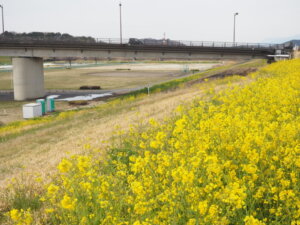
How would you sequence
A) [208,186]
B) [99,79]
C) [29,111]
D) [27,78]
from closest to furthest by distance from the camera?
[208,186]
[29,111]
[27,78]
[99,79]

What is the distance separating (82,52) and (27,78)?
865 centimetres

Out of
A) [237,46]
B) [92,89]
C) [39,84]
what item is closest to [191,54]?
[237,46]

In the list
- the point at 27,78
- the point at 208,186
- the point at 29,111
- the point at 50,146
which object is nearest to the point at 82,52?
the point at 27,78

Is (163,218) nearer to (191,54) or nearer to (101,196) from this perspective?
(101,196)

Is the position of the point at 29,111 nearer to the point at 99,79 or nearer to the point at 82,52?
the point at 82,52

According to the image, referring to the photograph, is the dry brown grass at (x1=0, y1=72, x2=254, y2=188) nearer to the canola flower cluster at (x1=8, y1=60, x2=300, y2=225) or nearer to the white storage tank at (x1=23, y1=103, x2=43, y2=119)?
the canola flower cluster at (x1=8, y1=60, x2=300, y2=225)

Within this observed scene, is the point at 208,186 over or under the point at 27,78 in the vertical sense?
over

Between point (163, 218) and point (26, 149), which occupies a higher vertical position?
point (163, 218)

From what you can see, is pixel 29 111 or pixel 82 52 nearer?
pixel 29 111

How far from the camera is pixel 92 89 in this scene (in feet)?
182

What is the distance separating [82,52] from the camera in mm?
50000

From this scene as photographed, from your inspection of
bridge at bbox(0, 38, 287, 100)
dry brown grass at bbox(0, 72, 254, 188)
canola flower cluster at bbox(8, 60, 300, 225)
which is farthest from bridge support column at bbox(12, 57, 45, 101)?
canola flower cluster at bbox(8, 60, 300, 225)

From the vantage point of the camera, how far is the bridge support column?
4781 centimetres

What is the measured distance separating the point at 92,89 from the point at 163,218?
171 ft
